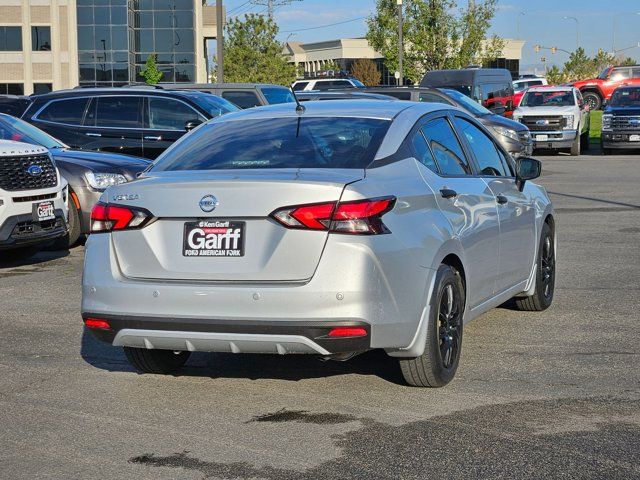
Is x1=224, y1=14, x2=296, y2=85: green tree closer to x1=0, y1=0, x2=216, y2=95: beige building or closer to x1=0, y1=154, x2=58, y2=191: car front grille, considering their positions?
x1=0, y1=0, x2=216, y2=95: beige building

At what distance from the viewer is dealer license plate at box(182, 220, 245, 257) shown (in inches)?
228

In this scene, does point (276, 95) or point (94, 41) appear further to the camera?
point (94, 41)

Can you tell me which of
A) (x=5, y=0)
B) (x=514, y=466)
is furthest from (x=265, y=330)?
(x=5, y=0)

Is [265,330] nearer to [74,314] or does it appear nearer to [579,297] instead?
[74,314]

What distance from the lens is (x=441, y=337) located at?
6430mm

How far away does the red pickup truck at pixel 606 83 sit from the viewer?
47.2 meters

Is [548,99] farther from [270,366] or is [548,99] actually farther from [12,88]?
[12,88]

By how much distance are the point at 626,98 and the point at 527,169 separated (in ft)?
79.8

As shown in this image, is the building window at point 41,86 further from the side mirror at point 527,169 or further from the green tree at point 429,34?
the side mirror at point 527,169

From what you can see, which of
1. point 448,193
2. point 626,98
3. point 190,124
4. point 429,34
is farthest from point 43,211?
point 429,34

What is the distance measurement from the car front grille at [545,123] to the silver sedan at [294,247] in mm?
23949

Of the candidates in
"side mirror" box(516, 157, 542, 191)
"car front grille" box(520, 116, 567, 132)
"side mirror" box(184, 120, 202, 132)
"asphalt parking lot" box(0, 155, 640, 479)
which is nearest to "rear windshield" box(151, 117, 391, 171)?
"asphalt parking lot" box(0, 155, 640, 479)

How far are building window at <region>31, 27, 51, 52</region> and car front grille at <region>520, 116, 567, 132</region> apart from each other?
4916 cm

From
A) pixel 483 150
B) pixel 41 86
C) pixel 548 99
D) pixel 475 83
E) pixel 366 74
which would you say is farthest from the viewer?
pixel 366 74
